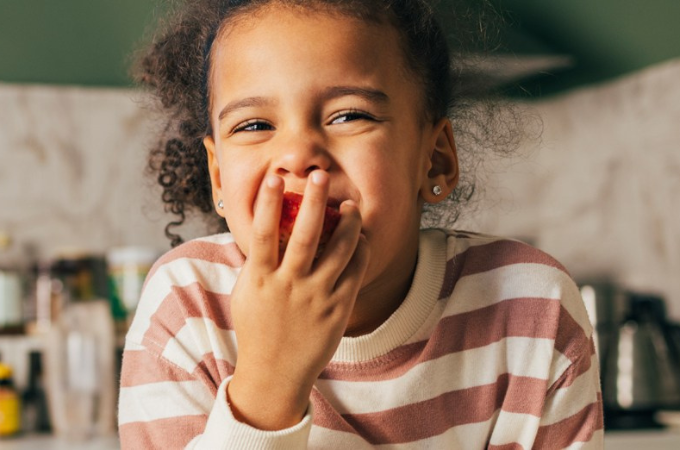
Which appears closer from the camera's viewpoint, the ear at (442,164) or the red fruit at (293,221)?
the red fruit at (293,221)

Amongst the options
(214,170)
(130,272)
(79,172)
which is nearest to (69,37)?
(79,172)

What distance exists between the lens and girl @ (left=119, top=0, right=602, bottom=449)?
0.77 metres

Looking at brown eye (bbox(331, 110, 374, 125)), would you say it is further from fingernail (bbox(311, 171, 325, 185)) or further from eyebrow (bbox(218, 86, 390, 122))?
fingernail (bbox(311, 171, 325, 185))

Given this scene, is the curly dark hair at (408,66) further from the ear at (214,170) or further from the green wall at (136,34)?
the green wall at (136,34)

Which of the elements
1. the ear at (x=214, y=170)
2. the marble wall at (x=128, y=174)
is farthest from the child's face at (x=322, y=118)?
the marble wall at (x=128, y=174)

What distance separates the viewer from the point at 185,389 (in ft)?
2.94

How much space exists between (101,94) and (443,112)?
156 cm

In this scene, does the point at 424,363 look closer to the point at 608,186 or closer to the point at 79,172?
the point at 608,186

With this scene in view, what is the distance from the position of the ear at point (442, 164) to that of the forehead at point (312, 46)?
9 cm

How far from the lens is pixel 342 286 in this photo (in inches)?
31.2

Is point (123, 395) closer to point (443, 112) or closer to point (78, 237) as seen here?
point (443, 112)

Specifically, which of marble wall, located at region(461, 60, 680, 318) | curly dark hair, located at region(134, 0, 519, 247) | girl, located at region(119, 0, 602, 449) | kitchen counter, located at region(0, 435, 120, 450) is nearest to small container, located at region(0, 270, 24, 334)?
kitchen counter, located at region(0, 435, 120, 450)

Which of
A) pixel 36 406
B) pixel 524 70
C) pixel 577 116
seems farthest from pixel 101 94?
pixel 577 116

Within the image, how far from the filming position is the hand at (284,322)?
76 centimetres
